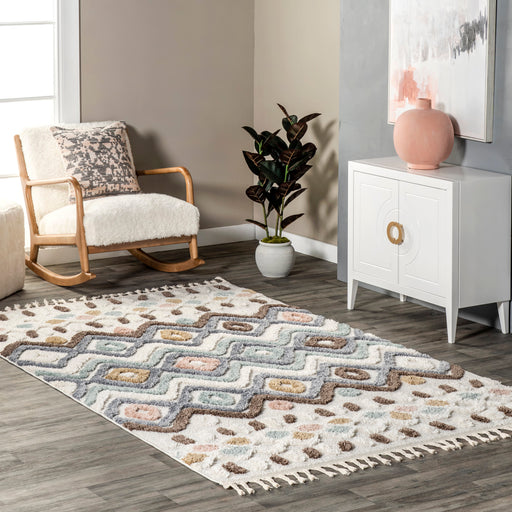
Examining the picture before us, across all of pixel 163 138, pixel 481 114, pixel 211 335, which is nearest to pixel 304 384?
pixel 211 335

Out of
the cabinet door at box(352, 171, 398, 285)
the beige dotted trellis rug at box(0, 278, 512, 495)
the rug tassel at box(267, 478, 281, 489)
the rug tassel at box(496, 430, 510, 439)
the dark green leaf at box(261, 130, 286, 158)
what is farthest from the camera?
the dark green leaf at box(261, 130, 286, 158)

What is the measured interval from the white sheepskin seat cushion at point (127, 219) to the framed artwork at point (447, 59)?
130 cm

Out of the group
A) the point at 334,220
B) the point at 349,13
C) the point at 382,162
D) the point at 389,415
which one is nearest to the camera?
the point at 389,415

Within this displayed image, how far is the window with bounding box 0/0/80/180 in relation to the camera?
5.72 metres

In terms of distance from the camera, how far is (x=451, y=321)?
4.34 m

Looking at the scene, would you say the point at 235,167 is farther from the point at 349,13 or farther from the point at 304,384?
the point at 304,384

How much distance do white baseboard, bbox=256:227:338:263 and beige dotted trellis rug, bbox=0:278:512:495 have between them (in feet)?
3.28

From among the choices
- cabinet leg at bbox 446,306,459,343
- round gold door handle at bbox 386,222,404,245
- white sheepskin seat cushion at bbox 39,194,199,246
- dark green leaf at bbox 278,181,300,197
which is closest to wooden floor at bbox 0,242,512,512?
cabinet leg at bbox 446,306,459,343

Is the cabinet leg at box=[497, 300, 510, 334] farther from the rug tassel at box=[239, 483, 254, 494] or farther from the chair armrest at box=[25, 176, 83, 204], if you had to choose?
the chair armrest at box=[25, 176, 83, 204]

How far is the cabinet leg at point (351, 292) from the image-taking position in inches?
194

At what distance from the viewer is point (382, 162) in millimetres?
4762

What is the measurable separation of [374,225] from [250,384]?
123 centimetres

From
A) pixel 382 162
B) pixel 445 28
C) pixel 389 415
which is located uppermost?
pixel 445 28

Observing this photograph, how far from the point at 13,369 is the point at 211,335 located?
2.96 ft
